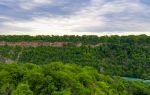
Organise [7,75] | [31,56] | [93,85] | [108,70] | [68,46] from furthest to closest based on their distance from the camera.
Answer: [68,46] < [31,56] < [108,70] < [93,85] < [7,75]

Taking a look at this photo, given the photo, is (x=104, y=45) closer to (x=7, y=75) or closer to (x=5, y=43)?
(x=5, y=43)

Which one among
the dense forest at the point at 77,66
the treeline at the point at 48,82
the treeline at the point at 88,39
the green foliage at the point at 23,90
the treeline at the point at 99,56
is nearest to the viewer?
the green foliage at the point at 23,90

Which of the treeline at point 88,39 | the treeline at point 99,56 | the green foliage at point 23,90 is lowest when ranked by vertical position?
the treeline at point 99,56

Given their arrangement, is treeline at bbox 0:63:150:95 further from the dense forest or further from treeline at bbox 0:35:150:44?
treeline at bbox 0:35:150:44

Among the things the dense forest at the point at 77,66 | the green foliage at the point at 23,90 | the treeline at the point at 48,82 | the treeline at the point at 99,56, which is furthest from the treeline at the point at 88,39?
the green foliage at the point at 23,90

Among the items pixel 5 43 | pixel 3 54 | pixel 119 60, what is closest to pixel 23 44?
pixel 5 43

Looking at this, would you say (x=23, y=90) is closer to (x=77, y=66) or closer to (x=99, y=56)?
(x=77, y=66)

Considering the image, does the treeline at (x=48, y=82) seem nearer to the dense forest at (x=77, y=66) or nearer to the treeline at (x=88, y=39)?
the dense forest at (x=77, y=66)

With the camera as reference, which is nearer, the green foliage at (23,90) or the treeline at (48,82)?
the green foliage at (23,90)
